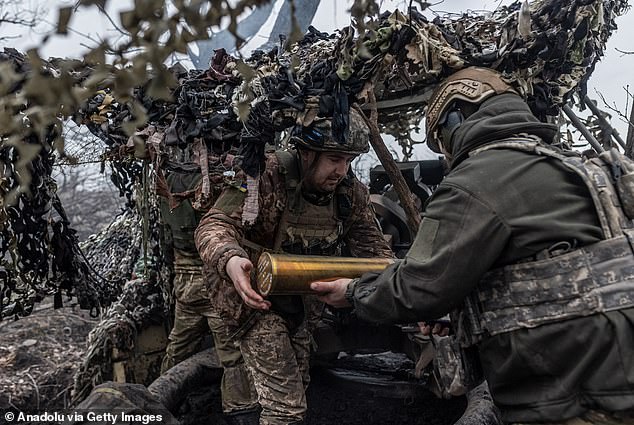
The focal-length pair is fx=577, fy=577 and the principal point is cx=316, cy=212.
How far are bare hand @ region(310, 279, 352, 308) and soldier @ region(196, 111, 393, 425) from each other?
23.2 inches

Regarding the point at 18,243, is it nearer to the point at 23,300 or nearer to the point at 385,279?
the point at 23,300

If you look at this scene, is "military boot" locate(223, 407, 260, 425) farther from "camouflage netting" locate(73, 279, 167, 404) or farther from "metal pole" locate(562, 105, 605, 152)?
"metal pole" locate(562, 105, 605, 152)

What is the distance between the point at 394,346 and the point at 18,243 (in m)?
3.01

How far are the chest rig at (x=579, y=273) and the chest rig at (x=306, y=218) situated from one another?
167cm

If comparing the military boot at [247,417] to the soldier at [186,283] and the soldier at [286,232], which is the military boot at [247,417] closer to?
the soldier at [286,232]

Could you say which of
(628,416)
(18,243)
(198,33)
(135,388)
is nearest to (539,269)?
(628,416)

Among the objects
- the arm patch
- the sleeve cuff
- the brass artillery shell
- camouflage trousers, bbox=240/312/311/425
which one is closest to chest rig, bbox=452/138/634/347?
the arm patch

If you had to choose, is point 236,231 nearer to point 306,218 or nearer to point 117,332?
point 306,218

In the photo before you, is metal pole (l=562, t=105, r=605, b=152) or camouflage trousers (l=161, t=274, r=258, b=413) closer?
camouflage trousers (l=161, t=274, r=258, b=413)

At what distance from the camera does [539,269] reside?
2059mm

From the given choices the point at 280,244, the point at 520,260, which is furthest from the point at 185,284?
the point at 520,260

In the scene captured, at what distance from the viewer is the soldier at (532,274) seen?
197 centimetres

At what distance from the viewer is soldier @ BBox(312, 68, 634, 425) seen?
197cm

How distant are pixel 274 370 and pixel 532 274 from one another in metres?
1.84
